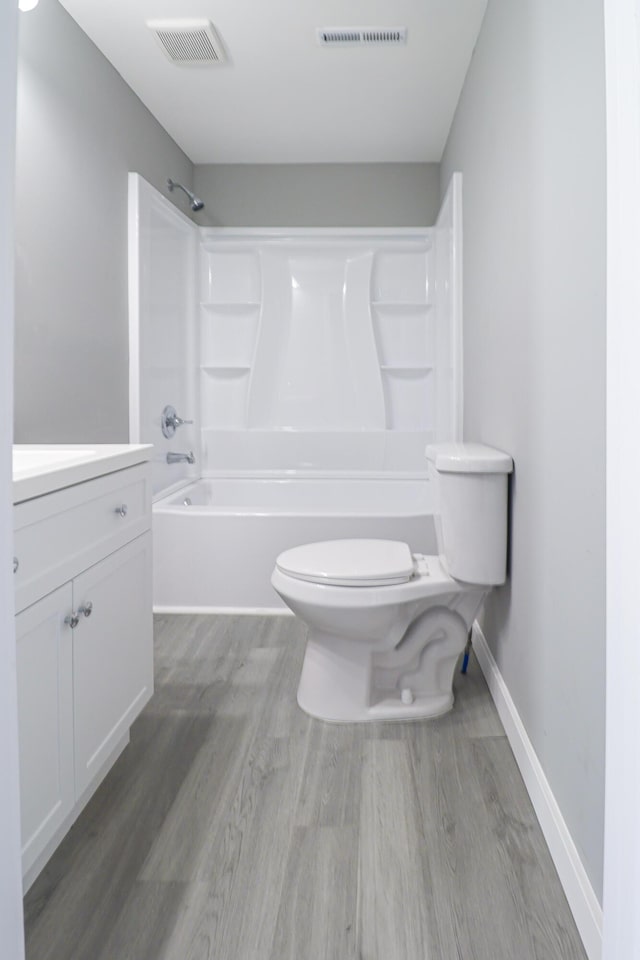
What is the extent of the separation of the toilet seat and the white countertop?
557 mm

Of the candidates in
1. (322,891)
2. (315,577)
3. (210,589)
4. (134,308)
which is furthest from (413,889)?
(134,308)

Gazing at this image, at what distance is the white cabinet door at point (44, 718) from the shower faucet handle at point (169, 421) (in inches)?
93.4

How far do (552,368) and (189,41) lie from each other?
6.88ft

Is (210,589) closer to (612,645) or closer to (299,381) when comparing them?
(299,381)

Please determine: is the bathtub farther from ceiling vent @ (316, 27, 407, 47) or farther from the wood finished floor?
ceiling vent @ (316, 27, 407, 47)

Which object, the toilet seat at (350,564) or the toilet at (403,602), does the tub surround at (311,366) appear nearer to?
the toilet seat at (350,564)

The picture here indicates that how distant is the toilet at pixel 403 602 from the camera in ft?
6.89

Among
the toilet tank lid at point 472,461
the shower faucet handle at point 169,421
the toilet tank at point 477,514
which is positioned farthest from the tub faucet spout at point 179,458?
the toilet tank at point 477,514

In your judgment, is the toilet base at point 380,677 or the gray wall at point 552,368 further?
the toilet base at point 380,677

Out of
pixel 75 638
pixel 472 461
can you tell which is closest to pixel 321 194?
pixel 472 461

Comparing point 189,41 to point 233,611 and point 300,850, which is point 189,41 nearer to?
point 233,611

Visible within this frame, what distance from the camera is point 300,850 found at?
5.15ft

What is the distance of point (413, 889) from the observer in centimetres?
144

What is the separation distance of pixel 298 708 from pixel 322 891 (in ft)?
2.76
